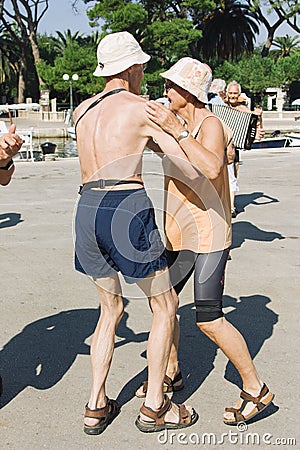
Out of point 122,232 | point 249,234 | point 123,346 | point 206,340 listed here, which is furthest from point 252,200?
point 122,232

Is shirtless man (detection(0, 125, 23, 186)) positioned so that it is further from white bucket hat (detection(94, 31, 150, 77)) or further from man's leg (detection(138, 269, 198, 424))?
man's leg (detection(138, 269, 198, 424))

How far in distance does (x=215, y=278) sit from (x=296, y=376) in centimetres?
111

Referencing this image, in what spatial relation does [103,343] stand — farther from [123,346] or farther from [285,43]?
[285,43]

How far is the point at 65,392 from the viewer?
3.95 m

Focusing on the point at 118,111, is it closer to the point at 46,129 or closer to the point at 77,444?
the point at 77,444

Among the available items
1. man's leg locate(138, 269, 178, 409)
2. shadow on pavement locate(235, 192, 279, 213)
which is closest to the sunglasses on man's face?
man's leg locate(138, 269, 178, 409)

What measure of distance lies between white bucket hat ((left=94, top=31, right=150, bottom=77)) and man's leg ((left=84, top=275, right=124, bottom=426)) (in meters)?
1.06

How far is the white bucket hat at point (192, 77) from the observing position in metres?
3.33

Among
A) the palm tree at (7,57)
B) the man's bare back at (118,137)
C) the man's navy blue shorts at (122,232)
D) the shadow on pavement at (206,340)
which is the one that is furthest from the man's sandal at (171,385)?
the palm tree at (7,57)

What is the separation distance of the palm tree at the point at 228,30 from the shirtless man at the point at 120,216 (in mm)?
57631

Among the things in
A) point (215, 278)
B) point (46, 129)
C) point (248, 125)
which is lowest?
point (46, 129)

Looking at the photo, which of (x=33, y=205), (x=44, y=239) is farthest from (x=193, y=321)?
(x=33, y=205)

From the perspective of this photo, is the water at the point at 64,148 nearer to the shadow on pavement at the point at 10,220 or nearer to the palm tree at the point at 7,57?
the shadow on pavement at the point at 10,220

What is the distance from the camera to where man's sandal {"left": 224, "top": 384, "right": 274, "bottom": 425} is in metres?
3.54
